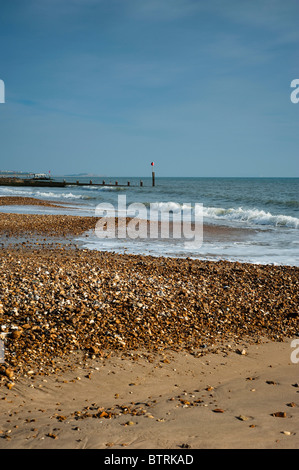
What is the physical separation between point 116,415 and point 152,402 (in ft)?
1.56

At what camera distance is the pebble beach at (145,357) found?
3.62m

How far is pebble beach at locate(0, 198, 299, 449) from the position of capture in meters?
3.62

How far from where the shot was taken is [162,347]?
5.56 metres

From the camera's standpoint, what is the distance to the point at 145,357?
5.27 m

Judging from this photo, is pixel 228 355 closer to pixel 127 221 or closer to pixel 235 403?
pixel 235 403

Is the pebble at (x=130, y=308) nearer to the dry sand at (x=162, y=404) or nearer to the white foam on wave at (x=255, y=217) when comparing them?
the dry sand at (x=162, y=404)

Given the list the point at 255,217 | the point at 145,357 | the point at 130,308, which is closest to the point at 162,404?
the point at 145,357

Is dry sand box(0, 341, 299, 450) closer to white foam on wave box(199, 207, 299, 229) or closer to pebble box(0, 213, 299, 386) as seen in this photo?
pebble box(0, 213, 299, 386)

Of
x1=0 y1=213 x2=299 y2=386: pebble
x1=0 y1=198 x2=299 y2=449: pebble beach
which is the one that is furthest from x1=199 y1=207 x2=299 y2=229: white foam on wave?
x1=0 y1=198 x2=299 y2=449: pebble beach

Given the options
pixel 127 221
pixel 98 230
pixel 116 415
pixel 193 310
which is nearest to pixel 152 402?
pixel 116 415

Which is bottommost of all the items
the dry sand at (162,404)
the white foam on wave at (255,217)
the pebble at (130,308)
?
the dry sand at (162,404)

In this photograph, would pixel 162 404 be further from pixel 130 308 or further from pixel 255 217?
pixel 255 217

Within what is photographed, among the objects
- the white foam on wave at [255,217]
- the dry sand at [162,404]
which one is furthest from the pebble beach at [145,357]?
the white foam on wave at [255,217]

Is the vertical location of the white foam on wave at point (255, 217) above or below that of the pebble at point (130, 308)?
above
